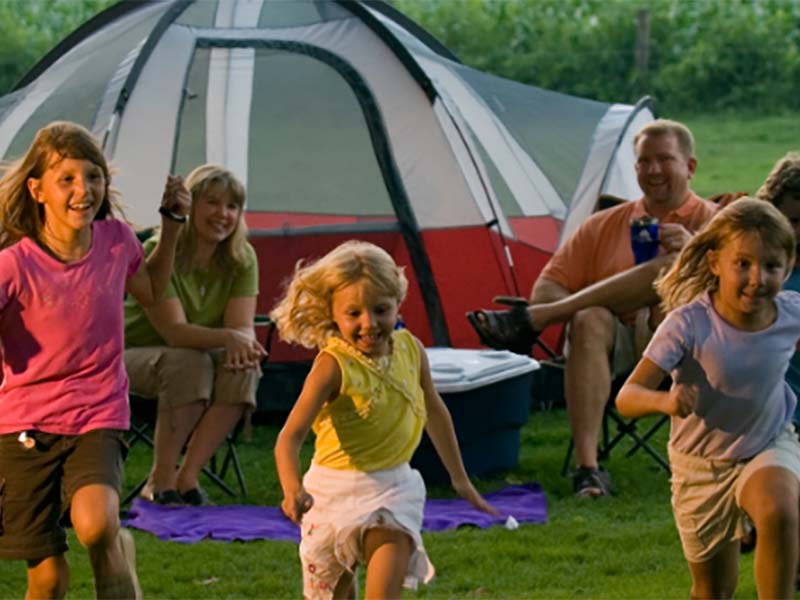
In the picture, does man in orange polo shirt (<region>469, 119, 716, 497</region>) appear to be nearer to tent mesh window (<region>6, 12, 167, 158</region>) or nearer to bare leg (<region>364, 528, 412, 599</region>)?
tent mesh window (<region>6, 12, 167, 158</region>)

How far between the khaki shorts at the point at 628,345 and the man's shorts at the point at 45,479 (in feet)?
8.58

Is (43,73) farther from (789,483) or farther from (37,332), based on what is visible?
(789,483)

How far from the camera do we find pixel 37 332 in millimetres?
4180

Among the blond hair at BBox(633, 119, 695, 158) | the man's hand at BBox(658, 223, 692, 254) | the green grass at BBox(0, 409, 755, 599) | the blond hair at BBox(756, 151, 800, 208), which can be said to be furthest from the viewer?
the blond hair at BBox(633, 119, 695, 158)

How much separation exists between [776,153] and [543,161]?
7469mm

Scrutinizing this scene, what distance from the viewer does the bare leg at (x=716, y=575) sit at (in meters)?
4.25

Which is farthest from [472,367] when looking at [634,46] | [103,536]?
[634,46]

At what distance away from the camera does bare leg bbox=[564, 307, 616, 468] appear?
20.7 ft

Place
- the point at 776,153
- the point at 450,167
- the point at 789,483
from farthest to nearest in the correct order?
the point at 776,153 → the point at 450,167 → the point at 789,483

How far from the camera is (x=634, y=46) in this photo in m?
15.8

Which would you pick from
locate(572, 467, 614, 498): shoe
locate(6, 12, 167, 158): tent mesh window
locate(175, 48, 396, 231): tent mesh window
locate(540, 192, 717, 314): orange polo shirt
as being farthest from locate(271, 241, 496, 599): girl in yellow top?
locate(175, 48, 396, 231): tent mesh window

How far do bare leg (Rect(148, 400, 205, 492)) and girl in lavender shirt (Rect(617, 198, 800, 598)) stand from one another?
7.76 feet

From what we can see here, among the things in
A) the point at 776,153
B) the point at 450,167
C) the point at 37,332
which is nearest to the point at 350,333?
the point at 37,332

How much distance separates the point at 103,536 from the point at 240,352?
209cm
